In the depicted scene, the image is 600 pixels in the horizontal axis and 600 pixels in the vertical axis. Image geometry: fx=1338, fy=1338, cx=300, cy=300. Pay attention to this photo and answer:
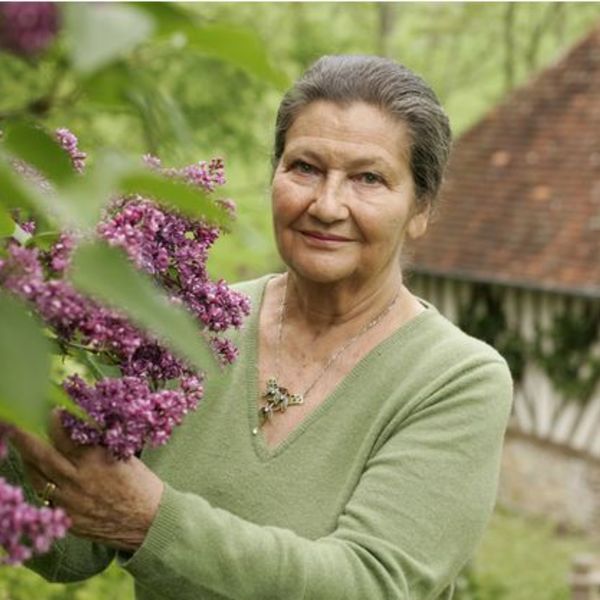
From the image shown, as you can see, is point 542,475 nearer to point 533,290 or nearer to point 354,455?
point 533,290

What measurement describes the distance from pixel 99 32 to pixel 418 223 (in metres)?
1.80

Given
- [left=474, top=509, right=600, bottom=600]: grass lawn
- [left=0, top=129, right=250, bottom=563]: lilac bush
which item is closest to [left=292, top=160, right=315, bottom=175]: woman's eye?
[left=0, top=129, right=250, bottom=563]: lilac bush

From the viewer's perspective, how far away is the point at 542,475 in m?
16.2

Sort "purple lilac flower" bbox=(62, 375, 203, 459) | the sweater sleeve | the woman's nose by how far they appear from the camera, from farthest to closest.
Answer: the woman's nose → the sweater sleeve → "purple lilac flower" bbox=(62, 375, 203, 459)

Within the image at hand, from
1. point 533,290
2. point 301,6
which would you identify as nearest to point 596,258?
point 533,290

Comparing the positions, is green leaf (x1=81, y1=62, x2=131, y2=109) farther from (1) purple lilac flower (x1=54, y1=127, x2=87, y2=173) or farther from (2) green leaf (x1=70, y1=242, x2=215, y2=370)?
(1) purple lilac flower (x1=54, y1=127, x2=87, y2=173)

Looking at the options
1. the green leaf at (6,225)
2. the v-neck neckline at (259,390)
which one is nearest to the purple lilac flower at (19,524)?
the green leaf at (6,225)

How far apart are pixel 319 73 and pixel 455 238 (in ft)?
47.9

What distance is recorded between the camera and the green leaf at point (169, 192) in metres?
0.74

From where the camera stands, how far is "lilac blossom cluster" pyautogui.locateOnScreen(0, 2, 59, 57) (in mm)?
700

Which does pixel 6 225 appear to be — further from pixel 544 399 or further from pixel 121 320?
pixel 544 399

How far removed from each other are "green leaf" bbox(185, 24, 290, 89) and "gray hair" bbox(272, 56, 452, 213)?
4.58ft

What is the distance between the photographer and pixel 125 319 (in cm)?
126

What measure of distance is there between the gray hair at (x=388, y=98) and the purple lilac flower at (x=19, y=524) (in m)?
1.25
